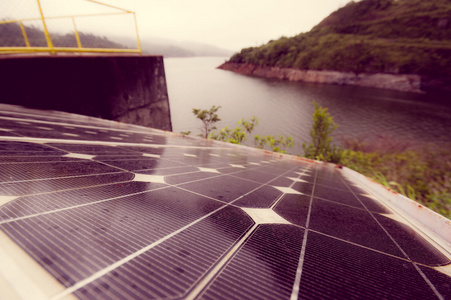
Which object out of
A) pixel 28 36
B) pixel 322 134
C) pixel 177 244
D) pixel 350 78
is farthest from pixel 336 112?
pixel 177 244

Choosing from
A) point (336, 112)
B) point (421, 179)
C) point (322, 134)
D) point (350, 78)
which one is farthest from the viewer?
point (350, 78)

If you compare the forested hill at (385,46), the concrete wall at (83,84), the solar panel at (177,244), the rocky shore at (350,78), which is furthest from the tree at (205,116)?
the forested hill at (385,46)

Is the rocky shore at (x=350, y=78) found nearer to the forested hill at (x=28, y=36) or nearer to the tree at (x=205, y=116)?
the tree at (x=205, y=116)

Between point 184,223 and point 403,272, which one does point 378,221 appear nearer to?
point 403,272

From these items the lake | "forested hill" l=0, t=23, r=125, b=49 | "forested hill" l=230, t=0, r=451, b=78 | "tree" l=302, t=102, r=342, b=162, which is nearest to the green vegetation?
"tree" l=302, t=102, r=342, b=162

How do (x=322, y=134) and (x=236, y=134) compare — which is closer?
(x=322, y=134)

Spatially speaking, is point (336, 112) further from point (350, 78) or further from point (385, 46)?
point (385, 46)

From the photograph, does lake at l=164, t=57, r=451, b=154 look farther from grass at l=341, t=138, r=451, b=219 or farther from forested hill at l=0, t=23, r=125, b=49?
forested hill at l=0, t=23, r=125, b=49
